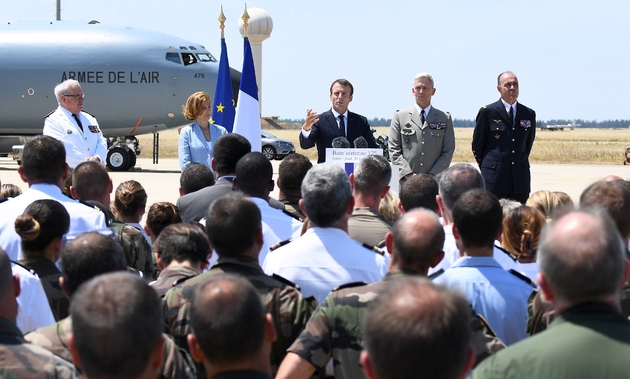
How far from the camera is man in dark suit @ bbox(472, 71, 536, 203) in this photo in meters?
8.91

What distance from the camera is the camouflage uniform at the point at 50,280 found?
3984 millimetres

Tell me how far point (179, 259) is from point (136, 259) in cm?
112

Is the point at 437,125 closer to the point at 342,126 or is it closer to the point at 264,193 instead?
the point at 342,126

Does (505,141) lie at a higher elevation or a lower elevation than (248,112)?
lower

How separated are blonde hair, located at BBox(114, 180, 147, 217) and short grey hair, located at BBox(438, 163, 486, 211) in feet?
7.29

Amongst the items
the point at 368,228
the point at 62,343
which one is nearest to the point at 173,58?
the point at 368,228

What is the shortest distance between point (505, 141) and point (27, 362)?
7136 mm

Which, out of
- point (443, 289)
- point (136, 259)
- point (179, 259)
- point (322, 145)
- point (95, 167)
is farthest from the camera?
point (322, 145)

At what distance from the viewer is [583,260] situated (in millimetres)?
2320

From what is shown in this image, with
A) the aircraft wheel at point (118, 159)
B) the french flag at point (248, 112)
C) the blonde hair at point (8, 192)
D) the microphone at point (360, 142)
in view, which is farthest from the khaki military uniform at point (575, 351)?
the aircraft wheel at point (118, 159)

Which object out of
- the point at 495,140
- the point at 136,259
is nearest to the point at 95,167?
the point at 136,259

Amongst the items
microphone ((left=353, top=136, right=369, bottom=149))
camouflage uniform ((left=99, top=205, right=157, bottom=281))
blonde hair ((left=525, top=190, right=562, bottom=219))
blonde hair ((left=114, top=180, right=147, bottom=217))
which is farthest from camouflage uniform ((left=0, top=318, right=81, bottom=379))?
microphone ((left=353, top=136, right=369, bottom=149))

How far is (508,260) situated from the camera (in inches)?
171

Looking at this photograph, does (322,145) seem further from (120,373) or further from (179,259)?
(120,373)
